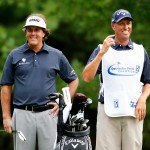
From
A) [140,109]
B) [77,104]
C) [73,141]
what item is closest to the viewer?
[73,141]

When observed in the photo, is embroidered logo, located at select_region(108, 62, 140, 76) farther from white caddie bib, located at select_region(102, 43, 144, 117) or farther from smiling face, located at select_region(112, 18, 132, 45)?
smiling face, located at select_region(112, 18, 132, 45)

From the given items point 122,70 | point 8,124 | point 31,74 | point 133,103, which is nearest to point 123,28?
point 122,70

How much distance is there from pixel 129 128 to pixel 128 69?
0.54 metres

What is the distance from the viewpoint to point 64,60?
7781mm

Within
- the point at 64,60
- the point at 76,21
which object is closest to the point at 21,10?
the point at 76,21

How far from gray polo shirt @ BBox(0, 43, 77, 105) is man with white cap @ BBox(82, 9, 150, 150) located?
36 cm

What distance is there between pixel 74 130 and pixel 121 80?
0.64 metres

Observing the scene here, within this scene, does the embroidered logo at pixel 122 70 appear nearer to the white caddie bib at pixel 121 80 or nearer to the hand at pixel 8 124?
the white caddie bib at pixel 121 80

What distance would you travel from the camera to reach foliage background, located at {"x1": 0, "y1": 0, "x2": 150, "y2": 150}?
40.5 feet

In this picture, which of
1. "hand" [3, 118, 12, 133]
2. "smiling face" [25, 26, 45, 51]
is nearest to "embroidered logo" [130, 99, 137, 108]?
"smiling face" [25, 26, 45, 51]

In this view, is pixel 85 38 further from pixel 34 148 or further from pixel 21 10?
pixel 34 148

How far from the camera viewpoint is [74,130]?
7.23 meters

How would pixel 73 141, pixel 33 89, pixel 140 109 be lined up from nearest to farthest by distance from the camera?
1. pixel 73 141
2. pixel 140 109
3. pixel 33 89

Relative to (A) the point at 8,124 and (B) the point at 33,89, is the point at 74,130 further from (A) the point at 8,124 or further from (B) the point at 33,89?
(A) the point at 8,124
